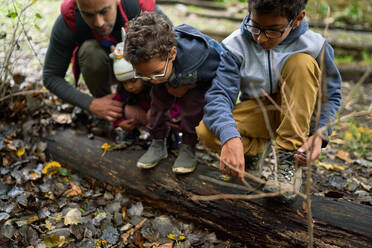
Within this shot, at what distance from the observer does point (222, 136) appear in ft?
6.00

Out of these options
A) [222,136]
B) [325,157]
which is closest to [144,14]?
[222,136]

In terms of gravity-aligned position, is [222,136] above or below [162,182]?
above

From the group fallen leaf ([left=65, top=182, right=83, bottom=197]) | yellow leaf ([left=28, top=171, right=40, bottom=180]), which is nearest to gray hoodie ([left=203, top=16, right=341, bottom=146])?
fallen leaf ([left=65, top=182, right=83, bottom=197])

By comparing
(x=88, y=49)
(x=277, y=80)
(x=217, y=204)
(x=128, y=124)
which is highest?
(x=88, y=49)

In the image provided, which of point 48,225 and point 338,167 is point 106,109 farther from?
point 338,167

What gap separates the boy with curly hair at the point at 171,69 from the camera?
1963 millimetres

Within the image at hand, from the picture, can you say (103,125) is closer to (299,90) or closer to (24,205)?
(24,205)

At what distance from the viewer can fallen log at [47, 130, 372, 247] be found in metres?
1.81

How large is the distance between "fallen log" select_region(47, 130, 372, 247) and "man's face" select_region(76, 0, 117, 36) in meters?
0.98

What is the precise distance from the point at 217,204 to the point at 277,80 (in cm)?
95

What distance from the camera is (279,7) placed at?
5.47 feet

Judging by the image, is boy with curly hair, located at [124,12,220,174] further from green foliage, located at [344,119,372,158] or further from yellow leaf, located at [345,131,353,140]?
yellow leaf, located at [345,131,353,140]

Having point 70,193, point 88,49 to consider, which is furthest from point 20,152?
point 88,49

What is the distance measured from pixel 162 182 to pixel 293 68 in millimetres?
1247
